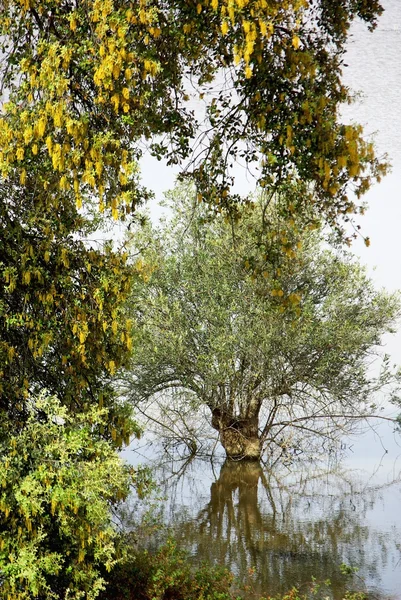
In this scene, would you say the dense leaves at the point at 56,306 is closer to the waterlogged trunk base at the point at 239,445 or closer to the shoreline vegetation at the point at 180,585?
the shoreline vegetation at the point at 180,585

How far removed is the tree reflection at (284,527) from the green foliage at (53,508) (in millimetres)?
2324

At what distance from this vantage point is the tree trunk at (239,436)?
2069 cm

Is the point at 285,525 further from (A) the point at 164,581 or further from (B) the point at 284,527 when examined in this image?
(A) the point at 164,581

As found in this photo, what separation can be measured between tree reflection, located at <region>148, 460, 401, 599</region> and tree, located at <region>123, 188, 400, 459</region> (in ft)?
6.83

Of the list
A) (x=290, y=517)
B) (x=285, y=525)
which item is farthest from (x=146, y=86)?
(x=290, y=517)

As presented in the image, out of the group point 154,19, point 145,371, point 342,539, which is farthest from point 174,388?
point 154,19

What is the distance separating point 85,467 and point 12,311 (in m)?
1.85

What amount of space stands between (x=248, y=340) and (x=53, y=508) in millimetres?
12638

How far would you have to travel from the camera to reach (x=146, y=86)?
7.28m

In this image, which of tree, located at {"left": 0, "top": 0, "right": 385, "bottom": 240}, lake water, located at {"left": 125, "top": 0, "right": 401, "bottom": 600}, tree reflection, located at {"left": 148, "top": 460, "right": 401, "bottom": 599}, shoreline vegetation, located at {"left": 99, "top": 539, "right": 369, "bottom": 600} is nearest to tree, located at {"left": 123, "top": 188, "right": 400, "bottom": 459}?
lake water, located at {"left": 125, "top": 0, "right": 401, "bottom": 600}

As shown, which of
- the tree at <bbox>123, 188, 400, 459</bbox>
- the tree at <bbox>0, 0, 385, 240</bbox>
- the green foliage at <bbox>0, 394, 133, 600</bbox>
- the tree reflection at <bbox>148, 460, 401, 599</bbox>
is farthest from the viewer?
the tree at <bbox>123, 188, 400, 459</bbox>

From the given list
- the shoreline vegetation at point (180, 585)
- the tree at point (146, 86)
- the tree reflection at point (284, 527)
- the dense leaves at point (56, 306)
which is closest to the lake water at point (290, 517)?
the tree reflection at point (284, 527)

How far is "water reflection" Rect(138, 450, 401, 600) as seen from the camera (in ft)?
30.4

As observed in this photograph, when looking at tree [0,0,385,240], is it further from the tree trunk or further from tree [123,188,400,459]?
the tree trunk
